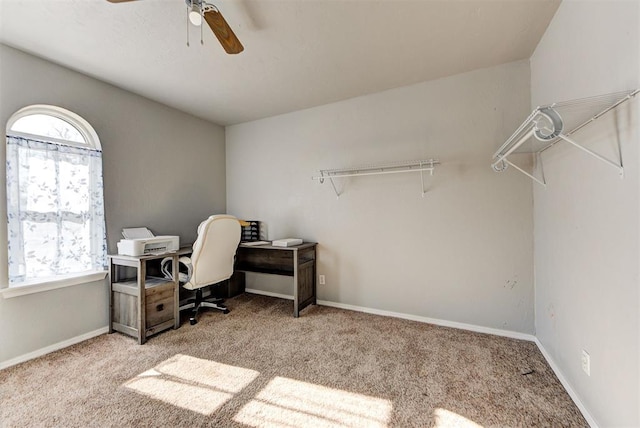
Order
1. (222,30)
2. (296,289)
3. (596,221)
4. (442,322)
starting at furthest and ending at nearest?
(296,289), (442,322), (222,30), (596,221)

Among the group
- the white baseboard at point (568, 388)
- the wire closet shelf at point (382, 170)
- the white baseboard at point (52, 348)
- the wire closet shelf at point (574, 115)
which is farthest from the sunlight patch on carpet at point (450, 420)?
the white baseboard at point (52, 348)

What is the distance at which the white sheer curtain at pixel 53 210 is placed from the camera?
6.61 ft

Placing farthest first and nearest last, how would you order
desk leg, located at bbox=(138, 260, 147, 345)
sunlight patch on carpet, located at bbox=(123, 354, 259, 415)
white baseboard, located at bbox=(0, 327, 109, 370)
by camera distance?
desk leg, located at bbox=(138, 260, 147, 345) → white baseboard, located at bbox=(0, 327, 109, 370) → sunlight patch on carpet, located at bbox=(123, 354, 259, 415)

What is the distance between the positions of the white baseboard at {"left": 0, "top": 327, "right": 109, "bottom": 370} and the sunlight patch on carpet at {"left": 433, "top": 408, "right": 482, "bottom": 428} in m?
2.90

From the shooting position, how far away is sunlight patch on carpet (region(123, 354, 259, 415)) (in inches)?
61.8

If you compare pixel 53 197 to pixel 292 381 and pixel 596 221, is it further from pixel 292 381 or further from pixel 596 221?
pixel 596 221

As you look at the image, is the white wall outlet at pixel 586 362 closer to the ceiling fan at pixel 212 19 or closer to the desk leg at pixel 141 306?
the ceiling fan at pixel 212 19

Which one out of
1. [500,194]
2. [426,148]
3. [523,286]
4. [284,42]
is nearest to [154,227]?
[284,42]

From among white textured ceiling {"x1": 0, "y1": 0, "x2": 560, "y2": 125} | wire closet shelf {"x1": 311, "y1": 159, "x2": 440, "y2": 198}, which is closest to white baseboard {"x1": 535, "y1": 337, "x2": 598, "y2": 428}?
wire closet shelf {"x1": 311, "y1": 159, "x2": 440, "y2": 198}

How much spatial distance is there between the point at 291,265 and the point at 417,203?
173cm

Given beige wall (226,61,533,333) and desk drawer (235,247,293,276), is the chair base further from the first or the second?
beige wall (226,61,533,333)

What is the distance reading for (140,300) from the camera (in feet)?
7.44

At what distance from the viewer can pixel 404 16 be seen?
1732 millimetres

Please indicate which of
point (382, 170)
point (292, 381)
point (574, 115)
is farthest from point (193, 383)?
point (574, 115)
